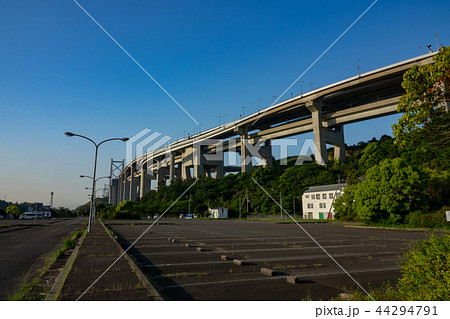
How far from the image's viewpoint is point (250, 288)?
647 centimetres

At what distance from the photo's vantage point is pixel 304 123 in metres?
76.8

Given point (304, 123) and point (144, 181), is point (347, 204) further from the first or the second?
point (144, 181)

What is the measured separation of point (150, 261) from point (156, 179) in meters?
136

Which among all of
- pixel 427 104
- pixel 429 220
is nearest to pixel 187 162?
pixel 429 220

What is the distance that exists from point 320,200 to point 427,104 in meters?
54.1

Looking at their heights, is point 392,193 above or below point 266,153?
below

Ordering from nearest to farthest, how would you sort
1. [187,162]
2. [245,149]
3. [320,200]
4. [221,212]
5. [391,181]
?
[391,181] → [320,200] → [221,212] → [245,149] → [187,162]

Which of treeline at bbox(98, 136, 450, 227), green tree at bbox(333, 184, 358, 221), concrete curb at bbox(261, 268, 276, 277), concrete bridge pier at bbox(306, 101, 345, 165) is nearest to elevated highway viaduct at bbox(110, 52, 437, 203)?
concrete bridge pier at bbox(306, 101, 345, 165)

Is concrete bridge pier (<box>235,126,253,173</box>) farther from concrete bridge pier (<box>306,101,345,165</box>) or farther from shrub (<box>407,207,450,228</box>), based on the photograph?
shrub (<box>407,207,450,228</box>)

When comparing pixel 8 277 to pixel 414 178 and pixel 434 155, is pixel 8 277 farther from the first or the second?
pixel 434 155

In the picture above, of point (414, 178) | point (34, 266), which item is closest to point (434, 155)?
point (414, 178)

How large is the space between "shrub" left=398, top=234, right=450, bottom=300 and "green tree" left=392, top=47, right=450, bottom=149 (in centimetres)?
360

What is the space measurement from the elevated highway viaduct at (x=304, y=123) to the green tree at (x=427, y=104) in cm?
5124

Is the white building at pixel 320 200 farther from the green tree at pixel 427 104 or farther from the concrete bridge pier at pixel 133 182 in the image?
the concrete bridge pier at pixel 133 182
